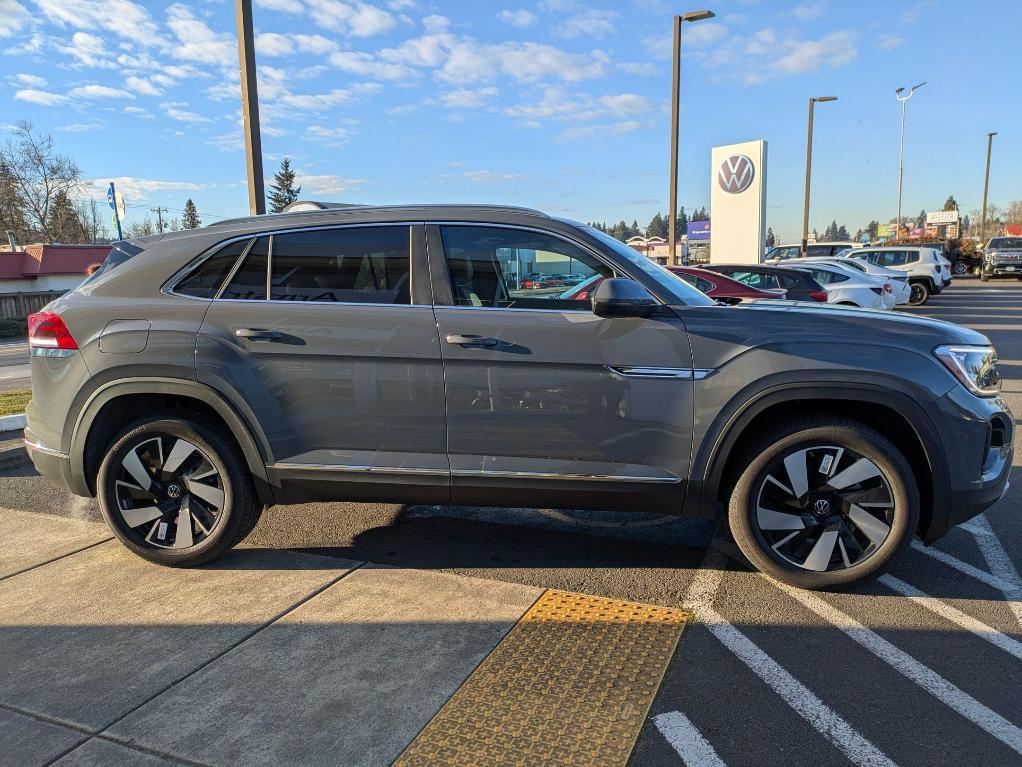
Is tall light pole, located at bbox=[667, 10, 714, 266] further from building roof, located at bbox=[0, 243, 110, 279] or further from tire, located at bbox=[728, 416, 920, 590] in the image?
building roof, located at bbox=[0, 243, 110, 279]

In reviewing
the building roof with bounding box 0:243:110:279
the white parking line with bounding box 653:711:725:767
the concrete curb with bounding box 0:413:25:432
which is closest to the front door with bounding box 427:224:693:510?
the white parking line with bounding box 653:711:725:767

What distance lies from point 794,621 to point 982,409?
4.20ft

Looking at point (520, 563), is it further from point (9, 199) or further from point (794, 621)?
point (9, 199)

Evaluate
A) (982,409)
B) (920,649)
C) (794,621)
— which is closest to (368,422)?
(794,621)

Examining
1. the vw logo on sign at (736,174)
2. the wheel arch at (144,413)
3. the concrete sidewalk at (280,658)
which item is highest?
the vw logo on sign at (736,174)

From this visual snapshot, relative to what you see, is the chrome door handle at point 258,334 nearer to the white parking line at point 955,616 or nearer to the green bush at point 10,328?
the white parking line at point 955,616

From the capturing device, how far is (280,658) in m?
2.98

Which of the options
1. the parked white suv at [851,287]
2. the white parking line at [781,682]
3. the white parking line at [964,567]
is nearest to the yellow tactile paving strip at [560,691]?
the white parking line at [781,682]

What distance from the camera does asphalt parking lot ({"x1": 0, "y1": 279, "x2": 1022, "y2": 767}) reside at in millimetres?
2453

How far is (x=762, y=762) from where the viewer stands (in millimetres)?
2328

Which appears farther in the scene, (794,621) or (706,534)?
(706,534)

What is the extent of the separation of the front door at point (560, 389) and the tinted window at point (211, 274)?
107 cm

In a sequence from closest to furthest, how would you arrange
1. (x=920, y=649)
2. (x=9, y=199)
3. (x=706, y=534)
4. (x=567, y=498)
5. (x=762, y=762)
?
1. (x=762, y=762)
2. (x=920, y=649)
3. (x=567, y=498)
4. (x=706, y=534)
5. (x=9, y=199)

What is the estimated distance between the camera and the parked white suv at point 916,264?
2252 centimetres
